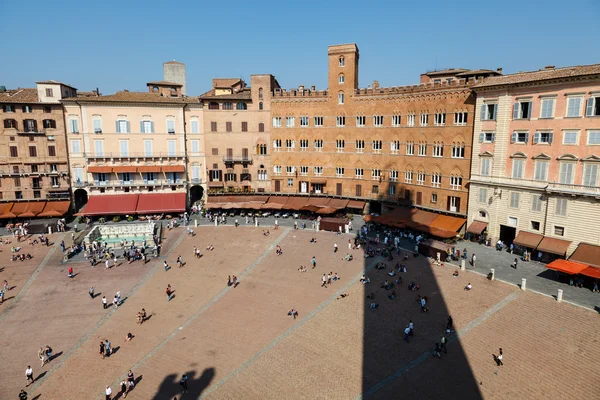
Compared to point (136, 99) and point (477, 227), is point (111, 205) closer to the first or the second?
point (136, 99)

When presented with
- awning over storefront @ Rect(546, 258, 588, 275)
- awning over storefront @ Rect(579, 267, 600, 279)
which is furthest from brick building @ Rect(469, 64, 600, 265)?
awning over storefront @ Rect(546, 258, 588, 275)

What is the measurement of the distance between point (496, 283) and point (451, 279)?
3.80m

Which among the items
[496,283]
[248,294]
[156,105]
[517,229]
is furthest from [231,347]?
[156,105]

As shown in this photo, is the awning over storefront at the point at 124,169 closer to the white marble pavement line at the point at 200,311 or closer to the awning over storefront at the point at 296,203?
the awning over storefront at the point at 296,203

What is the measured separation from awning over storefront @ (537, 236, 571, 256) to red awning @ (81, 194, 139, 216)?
51.0 metres

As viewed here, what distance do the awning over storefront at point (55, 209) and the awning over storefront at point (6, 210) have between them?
3.73 meters

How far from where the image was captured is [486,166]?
4734 cm

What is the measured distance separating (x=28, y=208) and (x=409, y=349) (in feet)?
180

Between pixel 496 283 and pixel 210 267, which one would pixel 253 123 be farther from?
pixel 496 283

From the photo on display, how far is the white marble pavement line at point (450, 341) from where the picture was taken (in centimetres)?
2534

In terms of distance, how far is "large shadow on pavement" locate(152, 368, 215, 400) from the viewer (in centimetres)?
2559

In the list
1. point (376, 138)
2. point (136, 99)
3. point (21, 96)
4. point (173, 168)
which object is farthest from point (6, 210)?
point (376, 138)

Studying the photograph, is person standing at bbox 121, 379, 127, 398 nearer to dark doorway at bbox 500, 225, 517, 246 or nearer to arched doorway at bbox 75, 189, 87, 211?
dark doorway at bbox 500, 225, 517, 246

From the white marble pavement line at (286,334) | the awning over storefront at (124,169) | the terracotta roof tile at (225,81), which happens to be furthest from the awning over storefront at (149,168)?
the white marble pavement line at (286,334)
